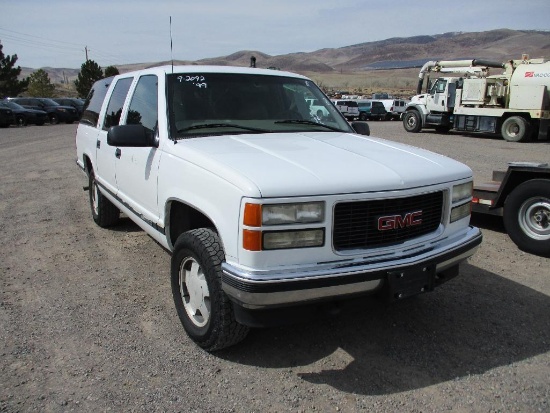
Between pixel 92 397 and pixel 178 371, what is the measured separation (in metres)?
0.52

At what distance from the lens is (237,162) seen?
3.00m

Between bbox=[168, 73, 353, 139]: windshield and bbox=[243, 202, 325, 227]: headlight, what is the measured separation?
1.33 meters

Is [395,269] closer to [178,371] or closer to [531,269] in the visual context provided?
[178,371]

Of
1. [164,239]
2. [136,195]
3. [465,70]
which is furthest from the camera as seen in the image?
[465,70]

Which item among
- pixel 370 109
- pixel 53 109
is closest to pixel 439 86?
pixel 370 109

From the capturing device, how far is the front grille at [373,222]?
113 inches

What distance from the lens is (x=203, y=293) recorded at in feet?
10.7

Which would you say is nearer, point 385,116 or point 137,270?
point 137,270

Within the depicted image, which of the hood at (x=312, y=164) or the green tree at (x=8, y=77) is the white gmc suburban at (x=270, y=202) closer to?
the hood at (x=312, y=164)

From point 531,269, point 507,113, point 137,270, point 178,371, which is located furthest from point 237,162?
point 507,113

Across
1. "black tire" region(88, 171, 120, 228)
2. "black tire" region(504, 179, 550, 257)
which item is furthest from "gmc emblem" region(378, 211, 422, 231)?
"black tire" region(88, 171, 120, 228)

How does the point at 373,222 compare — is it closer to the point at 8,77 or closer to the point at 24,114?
the point at 24,114

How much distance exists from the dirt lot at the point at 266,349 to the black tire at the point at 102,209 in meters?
0.83

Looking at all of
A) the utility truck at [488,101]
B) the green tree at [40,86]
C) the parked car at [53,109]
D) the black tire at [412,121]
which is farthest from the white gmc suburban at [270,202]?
the green tree at [40,86]
